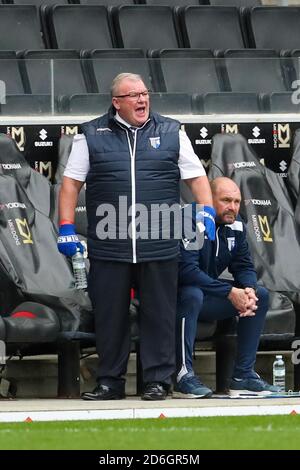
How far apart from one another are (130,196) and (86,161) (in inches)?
13.7

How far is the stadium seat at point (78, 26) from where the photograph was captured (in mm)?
12578

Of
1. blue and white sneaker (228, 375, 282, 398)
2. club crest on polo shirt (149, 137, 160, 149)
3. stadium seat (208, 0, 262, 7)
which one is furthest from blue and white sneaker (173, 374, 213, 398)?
stadium seat (208, 0, 262, 7)

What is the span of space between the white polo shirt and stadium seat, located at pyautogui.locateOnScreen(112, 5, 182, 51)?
4020 millimetres

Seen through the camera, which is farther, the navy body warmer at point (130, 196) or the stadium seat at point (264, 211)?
the stadium seat at point (264, 211)

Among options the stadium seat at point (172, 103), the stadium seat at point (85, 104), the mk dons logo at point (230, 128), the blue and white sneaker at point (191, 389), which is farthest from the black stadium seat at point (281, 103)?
the blue and white sneaker at point (191, 389)

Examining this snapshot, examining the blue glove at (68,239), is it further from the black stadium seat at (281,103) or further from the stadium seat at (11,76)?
the black stadium seat at (281,103)

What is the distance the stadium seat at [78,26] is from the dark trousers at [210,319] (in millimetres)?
4087

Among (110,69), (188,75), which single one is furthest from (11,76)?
(188,75)

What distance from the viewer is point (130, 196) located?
8789 mm

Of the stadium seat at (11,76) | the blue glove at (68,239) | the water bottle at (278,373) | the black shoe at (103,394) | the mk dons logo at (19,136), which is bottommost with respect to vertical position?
the black shoe at (103,394)

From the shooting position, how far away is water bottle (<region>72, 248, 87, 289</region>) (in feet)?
29.0
